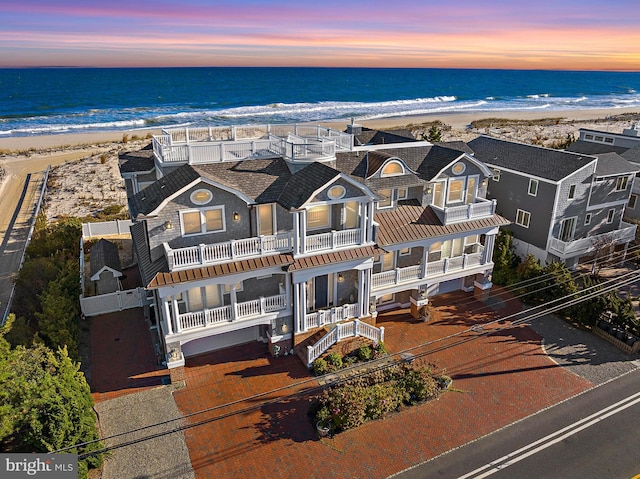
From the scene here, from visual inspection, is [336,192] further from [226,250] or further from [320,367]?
[320,367]

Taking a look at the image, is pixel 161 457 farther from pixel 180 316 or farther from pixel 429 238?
pixel 429 238

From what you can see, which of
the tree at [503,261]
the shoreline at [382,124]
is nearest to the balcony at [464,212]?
the tree at [503,261]

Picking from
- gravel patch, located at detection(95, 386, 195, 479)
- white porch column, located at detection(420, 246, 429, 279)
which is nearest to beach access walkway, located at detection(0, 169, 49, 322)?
gravel patch, located at detection(95, 386, 195, 479)

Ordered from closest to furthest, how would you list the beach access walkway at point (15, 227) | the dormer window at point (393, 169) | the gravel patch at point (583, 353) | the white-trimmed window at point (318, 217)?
the gravel patch at point (583, 353) < the white-trimmed window at point (318, 217) < the dormer window at point (393, 169) < the beach access walkway at point (15, 227)

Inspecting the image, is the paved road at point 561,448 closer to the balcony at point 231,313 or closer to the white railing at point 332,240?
the balcony at point 231,313

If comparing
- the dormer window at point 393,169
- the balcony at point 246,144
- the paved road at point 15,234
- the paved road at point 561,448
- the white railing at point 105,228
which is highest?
the balcony at point 246,144

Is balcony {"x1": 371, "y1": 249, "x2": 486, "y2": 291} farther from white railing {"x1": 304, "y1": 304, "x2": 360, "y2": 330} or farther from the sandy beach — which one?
the sandy beach

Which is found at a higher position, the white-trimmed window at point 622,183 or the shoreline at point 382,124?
the white-trimmed window at point 622,183

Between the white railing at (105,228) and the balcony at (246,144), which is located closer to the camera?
the balcony at (246,144)
